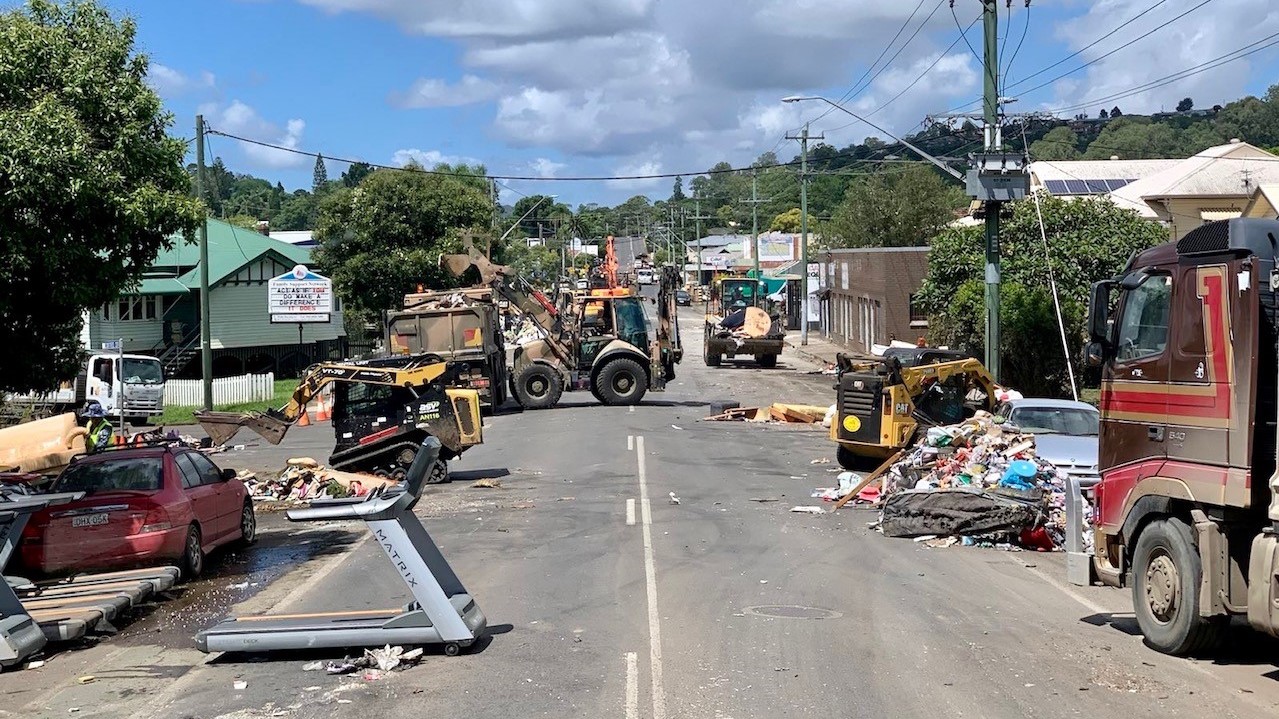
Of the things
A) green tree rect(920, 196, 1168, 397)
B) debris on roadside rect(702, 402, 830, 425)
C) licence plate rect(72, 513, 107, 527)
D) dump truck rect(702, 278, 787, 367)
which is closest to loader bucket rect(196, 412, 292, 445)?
licence plate rect(72, 513, 107, 527)

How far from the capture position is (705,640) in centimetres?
1016

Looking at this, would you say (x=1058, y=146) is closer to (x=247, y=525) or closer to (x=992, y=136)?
(x=992, y=136)

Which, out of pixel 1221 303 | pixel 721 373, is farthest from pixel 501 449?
pixel 721 373

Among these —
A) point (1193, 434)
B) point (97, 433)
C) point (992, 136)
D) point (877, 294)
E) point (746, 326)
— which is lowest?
point (97, 433)

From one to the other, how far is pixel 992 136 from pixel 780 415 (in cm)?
975

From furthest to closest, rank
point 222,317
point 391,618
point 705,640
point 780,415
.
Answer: point 222,317
point 780,415
point 705,640
point 391,618

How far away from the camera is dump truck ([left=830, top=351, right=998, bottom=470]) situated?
70.0 ft

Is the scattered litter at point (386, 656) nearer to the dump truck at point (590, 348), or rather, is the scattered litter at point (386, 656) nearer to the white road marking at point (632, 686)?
the white road marking at point (632, 686)

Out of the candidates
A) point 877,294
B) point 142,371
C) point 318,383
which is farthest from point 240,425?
point 877,294

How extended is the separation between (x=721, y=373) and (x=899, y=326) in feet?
24.4

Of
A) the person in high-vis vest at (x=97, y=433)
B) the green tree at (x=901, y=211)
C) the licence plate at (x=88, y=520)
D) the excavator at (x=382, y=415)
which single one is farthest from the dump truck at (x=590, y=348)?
the green tree at (x=901, y=211)

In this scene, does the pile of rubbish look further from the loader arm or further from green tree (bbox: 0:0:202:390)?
green tree (bbox: 0:0:202:390)

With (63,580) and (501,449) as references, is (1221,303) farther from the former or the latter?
(501,449)

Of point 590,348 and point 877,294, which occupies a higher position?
point 877,294
